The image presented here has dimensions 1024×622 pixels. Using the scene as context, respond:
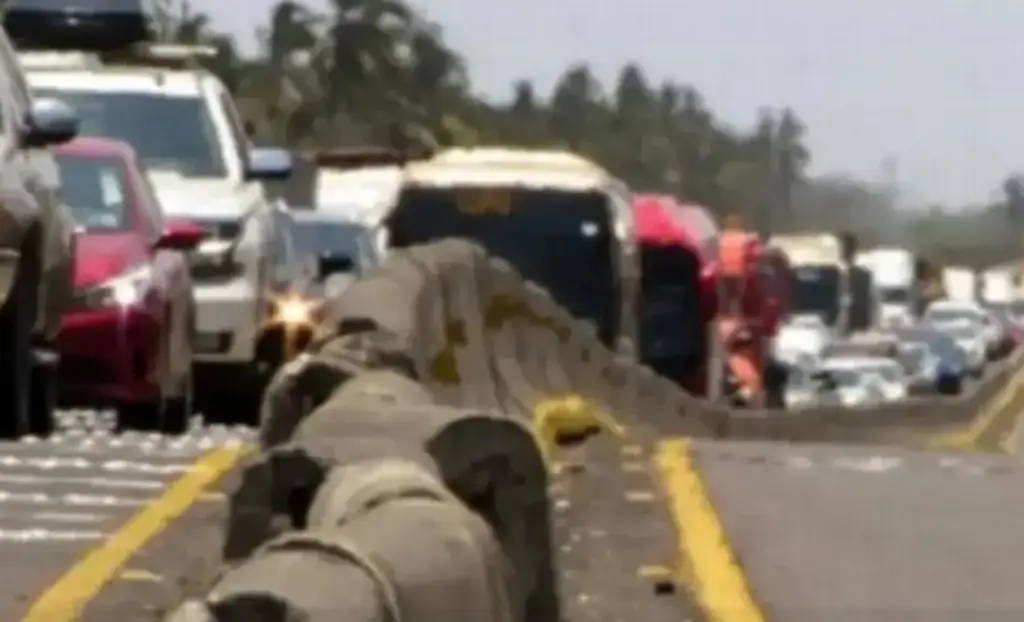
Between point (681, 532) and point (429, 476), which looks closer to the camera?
point (429, 476)

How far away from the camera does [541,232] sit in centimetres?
3425

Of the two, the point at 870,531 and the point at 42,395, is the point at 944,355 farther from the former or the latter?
the point at 870,531

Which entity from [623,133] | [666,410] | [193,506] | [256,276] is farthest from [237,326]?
[623,133]

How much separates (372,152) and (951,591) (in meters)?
40.7

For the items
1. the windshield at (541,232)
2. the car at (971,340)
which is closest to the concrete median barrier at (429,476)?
the windshield at (541,232)

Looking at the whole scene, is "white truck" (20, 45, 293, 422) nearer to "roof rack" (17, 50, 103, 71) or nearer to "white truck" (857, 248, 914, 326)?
"roof rack" (17, 50, 103, 71)

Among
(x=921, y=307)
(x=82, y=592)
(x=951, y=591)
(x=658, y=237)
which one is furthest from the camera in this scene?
(x=921, y=307)

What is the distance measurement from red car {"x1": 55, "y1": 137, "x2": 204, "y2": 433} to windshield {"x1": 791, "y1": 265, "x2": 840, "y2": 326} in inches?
3263

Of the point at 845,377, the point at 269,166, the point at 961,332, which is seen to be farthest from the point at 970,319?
the point at 269,166

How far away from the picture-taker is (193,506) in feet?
40.8

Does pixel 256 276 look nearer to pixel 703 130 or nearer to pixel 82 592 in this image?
pixel 82 592

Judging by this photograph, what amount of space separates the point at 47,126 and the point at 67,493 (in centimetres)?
270

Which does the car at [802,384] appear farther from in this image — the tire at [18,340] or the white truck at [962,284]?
the white truck at [962,284]

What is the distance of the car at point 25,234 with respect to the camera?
15.2 m
